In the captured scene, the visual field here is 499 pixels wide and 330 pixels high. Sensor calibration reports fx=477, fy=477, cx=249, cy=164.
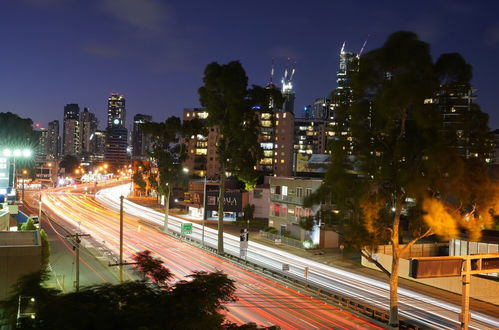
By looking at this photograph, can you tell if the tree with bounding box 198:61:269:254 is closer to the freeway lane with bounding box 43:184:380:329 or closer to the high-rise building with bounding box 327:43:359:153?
the freeway lane with bounding box 43:184:380:329

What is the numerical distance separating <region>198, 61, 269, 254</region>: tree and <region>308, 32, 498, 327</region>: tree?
17.8 meters

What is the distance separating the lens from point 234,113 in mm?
41188

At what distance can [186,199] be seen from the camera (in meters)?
83.6

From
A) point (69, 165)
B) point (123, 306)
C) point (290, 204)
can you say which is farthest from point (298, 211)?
point (69, 165)

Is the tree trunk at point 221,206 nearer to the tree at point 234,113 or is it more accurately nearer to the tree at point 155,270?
the tree at point 234,113

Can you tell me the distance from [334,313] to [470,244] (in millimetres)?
14387

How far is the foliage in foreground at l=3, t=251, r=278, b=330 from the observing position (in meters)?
7.48

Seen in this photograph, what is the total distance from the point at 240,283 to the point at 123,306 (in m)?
25.5

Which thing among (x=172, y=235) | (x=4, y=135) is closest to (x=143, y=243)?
(x=172, y=235)

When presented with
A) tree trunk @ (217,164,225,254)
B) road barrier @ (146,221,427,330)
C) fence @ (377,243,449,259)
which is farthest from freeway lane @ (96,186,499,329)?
fence @ (377,243,449,259)

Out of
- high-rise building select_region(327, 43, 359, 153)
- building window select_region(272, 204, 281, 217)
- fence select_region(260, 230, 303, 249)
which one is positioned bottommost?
fence select_region(260, 230, 303, 249)

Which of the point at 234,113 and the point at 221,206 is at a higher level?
the point at 234,113

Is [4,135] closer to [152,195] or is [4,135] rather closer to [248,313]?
[152,195]

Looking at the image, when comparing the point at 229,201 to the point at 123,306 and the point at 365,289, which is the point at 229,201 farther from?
the point at 123,306
